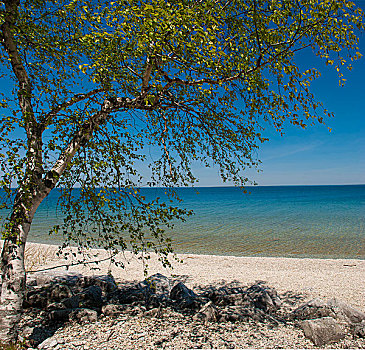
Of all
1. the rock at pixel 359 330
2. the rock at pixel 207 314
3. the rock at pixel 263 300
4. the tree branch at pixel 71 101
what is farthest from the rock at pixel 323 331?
the tree branch at pixel 71 101

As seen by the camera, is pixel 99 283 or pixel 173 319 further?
pixel 99 283

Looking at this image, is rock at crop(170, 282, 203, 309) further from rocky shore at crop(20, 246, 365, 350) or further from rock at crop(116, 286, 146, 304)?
rock at crop(116, 286, 146, 304)

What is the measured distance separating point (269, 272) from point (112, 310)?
7.21 m

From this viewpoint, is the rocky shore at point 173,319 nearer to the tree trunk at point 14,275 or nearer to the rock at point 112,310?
the rock at point 112,310

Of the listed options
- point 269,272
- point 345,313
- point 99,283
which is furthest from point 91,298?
point 269,272

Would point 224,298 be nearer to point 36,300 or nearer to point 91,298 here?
point 91,298

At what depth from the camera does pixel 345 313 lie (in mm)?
6336

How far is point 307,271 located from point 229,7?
10489 mm

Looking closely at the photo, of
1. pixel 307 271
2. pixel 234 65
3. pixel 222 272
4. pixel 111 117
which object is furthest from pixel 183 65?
pixel 307 271

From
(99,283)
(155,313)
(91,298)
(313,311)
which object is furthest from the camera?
(99,283)

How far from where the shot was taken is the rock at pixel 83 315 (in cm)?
618

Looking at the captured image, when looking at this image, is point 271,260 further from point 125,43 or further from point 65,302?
point 125,43

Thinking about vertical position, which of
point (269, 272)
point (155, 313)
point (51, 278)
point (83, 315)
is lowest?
point (269, 272)

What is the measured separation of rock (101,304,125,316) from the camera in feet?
21.5
